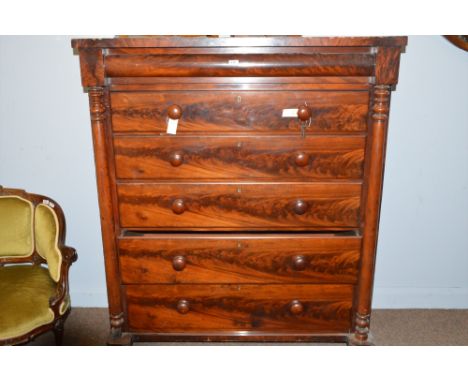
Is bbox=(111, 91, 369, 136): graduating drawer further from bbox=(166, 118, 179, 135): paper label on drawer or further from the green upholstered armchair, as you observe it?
the green upholstered armchair

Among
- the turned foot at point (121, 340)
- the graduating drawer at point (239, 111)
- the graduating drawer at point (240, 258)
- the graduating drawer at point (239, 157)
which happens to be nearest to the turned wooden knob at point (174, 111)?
the graduating drawer at point (239, 111)

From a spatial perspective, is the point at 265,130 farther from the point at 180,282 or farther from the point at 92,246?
the point at 92,246

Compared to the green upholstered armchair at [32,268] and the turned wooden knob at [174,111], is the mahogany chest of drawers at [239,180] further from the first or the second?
the green upholstered armchair at [32,268]

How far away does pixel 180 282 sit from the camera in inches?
80.0

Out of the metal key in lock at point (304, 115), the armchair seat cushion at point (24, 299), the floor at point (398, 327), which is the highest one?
the metal key in lock at point (304, 115)

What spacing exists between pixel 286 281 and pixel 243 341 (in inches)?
15.6

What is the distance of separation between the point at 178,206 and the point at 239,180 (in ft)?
0.98

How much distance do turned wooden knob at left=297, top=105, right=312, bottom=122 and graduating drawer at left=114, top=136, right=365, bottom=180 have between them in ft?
0.32

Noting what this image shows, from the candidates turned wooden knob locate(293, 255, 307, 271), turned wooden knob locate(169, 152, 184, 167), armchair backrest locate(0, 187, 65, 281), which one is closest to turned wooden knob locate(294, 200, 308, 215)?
turned wooden knob locate(293, 255, 307, 271)

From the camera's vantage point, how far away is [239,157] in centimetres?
187

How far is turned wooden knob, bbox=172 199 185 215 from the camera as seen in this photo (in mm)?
1906

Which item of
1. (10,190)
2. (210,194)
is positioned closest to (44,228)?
(10,190)

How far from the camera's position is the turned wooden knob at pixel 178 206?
1.91 m

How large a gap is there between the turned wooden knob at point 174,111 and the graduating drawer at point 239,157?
0.35 feet
